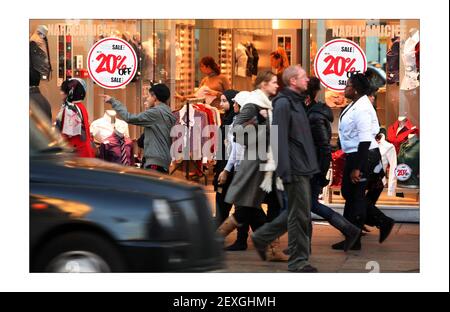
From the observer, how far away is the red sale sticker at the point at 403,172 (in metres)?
13.6

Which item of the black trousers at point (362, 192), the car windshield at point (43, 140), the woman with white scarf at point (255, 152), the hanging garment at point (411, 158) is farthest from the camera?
the hanging garment at point (411, 158)

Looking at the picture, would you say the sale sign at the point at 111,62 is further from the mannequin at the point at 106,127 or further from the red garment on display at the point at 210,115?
the red garment on display at the point at 210,115

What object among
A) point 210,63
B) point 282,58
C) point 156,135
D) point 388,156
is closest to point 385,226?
point 388,156

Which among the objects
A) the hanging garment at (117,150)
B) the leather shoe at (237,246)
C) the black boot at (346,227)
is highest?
the hanging garment at (117,150)

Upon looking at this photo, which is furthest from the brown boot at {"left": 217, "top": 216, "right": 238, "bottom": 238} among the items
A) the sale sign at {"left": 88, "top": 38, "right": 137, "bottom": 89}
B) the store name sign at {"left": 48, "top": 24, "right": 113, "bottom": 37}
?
the store name sign at {"left": 48, "top": 24, "right": 113, "bottom": 37}

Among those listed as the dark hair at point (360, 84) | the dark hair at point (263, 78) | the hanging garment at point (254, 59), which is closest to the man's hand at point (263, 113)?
the dark hair at point (263, 78)

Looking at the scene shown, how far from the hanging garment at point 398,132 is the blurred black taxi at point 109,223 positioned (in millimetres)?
5450

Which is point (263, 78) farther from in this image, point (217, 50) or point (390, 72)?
point (217, 50)

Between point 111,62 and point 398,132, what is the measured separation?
3545 mm

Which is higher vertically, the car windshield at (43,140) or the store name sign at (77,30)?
the store name sign at (77,30)

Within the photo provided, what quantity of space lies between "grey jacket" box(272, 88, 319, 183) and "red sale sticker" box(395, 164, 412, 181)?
340 cm

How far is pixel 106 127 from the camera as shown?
14.1 m
